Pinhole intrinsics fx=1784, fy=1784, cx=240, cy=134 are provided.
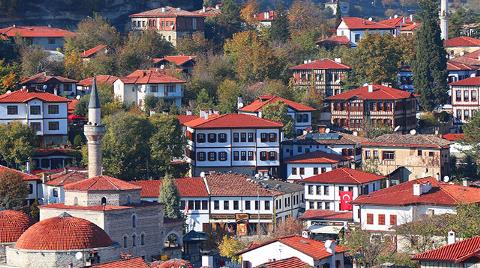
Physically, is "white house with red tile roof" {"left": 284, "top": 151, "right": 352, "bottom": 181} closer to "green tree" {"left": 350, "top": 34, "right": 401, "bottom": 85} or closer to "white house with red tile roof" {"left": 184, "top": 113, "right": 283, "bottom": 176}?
"white house with red tile roof" {"left": 184, "top": 113, "right": 283, "bottom": 176}

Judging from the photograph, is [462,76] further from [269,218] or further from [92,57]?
[269,218]

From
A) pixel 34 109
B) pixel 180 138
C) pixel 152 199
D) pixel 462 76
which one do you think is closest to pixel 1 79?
pixel 34 109

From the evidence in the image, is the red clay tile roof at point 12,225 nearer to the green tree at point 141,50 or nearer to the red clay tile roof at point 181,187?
the red clay tile roof at point 181,187

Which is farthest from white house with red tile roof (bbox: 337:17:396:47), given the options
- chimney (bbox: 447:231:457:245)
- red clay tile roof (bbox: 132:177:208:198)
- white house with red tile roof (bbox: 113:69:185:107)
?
chimney (bbox: 447:231:457:245)

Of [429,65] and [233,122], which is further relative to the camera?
[429,65]

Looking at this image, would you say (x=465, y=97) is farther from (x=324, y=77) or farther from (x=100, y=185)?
(x=100, y=185)

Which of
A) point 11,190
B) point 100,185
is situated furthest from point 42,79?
point 100,185
